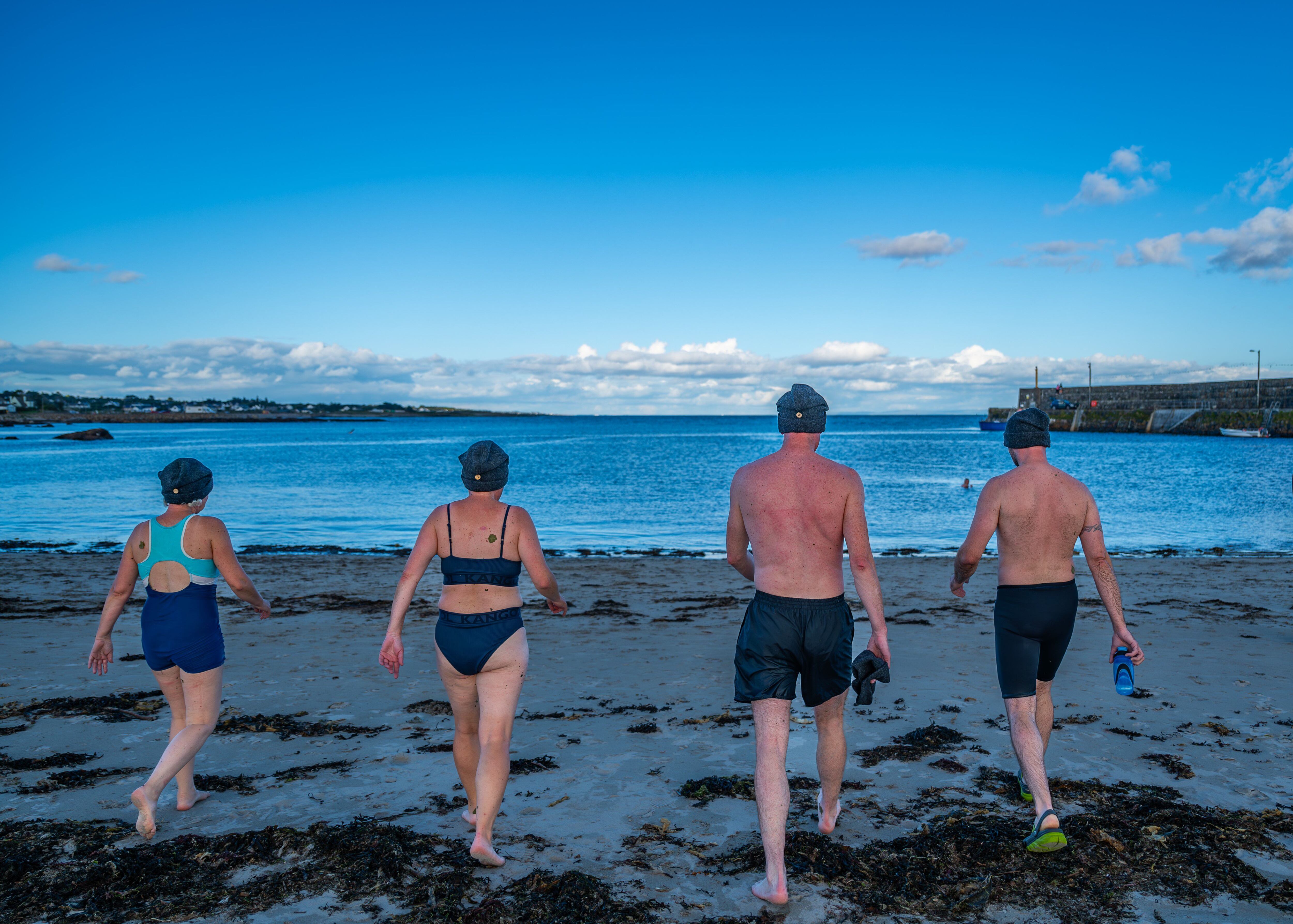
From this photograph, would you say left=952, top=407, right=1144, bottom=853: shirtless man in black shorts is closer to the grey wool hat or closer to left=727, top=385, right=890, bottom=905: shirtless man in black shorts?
left=727, top=385, right=890, bottom=905: shirtless man in black shorts

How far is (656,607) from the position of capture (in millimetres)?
11531

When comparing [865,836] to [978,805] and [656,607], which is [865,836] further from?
[656,607]

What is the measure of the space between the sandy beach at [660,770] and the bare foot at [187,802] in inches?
4.4

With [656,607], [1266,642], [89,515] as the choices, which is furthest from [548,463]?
[1266,642]

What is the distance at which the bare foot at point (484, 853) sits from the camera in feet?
12.3

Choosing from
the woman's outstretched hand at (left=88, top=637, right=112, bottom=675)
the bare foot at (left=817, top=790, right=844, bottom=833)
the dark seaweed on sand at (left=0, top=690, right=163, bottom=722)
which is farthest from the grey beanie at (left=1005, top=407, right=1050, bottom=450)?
the dark seaweed on sand at (left=0, top=690, right=163, bottom=722)

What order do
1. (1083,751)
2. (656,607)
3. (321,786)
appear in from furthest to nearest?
(656,607) < (1083,751) < (321,786)

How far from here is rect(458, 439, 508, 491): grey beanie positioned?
150 inches

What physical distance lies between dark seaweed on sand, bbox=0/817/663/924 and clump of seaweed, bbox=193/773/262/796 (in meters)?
0.61

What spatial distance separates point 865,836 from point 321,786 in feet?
10.7

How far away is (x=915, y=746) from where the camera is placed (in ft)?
17.9

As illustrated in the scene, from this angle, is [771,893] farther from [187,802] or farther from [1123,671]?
[187,802]

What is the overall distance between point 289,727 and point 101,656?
183 cm

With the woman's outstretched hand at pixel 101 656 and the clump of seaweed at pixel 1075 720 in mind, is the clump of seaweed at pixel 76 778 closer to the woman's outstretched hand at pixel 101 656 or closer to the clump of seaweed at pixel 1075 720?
the woman's outstretched hand at pixel 101 656
